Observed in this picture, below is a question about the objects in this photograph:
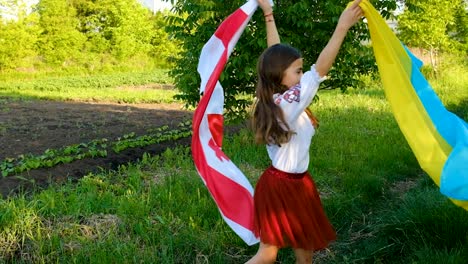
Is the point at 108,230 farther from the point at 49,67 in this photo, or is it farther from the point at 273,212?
the point at 49,67

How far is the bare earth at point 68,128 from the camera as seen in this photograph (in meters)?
6.18

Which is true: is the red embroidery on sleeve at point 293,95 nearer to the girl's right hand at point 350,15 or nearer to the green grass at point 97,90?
the girl's right hand at point 350,15

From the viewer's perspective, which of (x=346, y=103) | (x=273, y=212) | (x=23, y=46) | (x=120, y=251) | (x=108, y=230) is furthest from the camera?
(x=23, y=46)

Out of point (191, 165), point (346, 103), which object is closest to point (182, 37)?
point (191, 165)

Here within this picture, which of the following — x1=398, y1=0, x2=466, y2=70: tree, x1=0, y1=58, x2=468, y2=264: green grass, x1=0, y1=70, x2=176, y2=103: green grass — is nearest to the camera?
x1=0, y1=58, x2=468, y2=264: green grass

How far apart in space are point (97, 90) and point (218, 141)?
16.0m

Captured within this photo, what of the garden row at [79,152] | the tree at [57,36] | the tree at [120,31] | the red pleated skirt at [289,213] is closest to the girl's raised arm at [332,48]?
the red pleated skirt at [289,213]

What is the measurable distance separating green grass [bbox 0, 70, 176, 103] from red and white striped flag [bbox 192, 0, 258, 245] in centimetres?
1005

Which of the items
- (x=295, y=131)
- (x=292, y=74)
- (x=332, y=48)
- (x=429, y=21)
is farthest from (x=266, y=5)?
(x=429, y=21)

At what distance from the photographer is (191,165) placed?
607cm

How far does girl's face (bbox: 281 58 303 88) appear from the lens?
2.81m

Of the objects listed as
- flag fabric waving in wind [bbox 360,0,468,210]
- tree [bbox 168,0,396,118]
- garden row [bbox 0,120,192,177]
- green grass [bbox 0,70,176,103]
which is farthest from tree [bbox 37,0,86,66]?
flag fabric waving in wind [bbox 360,0,468,210]

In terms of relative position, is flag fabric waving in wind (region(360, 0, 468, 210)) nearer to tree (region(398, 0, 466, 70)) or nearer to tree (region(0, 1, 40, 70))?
tree (region(398, 0, 466, 70))

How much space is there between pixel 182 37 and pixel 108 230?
3.59 m
